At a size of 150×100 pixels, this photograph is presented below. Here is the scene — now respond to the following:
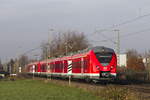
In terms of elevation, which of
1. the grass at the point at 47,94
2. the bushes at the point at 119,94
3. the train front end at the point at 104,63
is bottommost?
the grass at the point at 47,94

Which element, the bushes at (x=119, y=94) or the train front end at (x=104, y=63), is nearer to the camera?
the bushes at (x=119, y=94)

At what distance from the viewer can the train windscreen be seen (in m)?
31.6

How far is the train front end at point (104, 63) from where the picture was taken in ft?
103

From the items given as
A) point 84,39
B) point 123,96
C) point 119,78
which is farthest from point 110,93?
point 84,39

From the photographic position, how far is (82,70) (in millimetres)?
35344

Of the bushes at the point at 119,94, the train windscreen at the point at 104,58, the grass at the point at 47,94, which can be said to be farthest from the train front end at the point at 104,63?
the bushes at the point at 119,94

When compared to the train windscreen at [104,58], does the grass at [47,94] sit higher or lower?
lower

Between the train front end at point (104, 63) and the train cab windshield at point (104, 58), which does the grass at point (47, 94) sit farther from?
the train cab windshield at point (104, 58)

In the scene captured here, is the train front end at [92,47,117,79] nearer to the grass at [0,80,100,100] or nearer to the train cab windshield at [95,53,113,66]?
the train cab windshield at [95,53,113,66]

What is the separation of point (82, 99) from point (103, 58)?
1513cm

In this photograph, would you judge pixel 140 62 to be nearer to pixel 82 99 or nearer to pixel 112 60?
pixel 112 60

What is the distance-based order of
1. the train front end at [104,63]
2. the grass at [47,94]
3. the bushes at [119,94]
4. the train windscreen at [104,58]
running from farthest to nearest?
the train windscreen at [104,58] < the train front end at [104,63] < the grass at [47,94] < the bushes at [119,94]

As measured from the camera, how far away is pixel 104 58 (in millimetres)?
31844

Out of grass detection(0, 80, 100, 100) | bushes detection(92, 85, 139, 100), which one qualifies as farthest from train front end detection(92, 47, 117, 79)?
bushes detection(92, 85, 139, 100)
